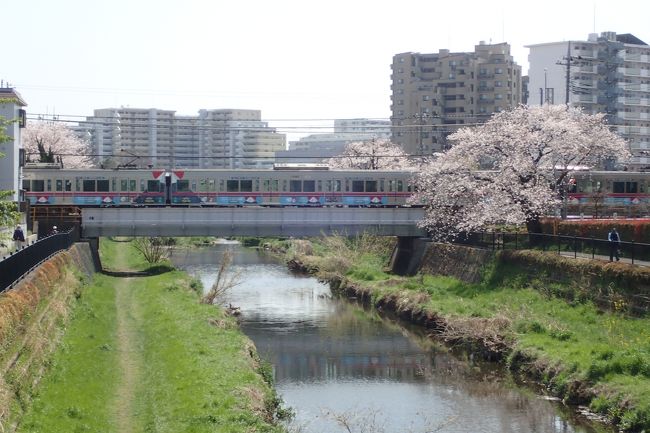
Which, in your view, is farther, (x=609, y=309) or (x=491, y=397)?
(x=609, y=309)

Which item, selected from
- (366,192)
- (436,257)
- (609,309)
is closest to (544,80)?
(366,192)

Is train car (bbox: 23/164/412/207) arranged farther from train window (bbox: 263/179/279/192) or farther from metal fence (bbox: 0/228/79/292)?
metal fence (bbox: 0/228/79/292)

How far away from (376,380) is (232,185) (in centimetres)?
2751

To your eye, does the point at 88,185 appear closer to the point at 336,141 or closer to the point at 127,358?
the point at 127,358

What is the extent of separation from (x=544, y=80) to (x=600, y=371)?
8060cm

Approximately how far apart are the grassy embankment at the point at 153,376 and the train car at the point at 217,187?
19018mm

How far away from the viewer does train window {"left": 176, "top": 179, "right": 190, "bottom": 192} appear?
4969 cm

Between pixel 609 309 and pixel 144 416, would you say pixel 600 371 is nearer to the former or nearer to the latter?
pixel 609 309

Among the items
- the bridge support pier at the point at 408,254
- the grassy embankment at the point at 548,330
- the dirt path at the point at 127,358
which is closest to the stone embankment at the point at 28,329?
the dirt path at the point at 127,358

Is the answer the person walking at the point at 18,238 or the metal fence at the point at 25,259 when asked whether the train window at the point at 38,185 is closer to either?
the person walking at the point at 18,238

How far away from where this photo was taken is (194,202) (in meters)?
49.9

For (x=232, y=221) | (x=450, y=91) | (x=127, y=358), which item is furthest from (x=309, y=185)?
(x=450, y=91)

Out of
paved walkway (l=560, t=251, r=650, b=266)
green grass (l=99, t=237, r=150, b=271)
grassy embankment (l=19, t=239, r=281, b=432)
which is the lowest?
green grass (l=99, t=237, r=150, b=271)

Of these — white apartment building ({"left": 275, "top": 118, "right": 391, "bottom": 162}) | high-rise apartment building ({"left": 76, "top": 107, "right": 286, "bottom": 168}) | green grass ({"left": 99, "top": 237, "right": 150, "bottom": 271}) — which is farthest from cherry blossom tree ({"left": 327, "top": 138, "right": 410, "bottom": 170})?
high-rise apartment building ({"left": 76, "top": 107, "right": 286, "bottom": 168})
